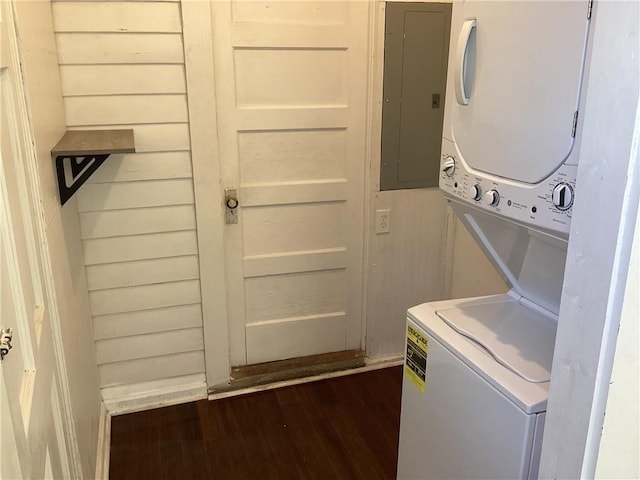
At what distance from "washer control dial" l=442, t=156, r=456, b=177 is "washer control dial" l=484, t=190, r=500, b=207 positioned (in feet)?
0.54

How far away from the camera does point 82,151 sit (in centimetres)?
184

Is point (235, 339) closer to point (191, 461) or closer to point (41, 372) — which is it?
point (191, 461)

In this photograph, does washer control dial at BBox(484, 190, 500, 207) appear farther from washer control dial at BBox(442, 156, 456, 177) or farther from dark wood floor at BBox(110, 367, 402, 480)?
dark wood floor at BBox(110, 367, 402, 480)

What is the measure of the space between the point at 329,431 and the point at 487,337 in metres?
1.16

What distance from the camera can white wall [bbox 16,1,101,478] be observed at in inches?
61.7

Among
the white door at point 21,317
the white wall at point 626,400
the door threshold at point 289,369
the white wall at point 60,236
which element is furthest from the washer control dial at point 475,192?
the door threshold at point 289,369

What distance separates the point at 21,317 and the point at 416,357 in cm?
105

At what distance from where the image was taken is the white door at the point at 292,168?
7.65 feet

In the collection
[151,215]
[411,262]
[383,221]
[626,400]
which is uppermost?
[626,400]

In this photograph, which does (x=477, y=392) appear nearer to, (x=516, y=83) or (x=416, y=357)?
(x=416, y=357)

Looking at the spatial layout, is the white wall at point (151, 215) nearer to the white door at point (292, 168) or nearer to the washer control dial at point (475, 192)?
the white door at point (292, 168)

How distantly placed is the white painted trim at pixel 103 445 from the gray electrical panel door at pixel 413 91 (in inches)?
64.1

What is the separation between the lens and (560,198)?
117 cm

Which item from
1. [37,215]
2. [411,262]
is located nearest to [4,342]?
[37,215]
